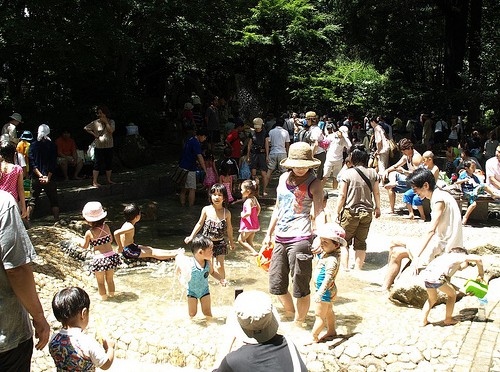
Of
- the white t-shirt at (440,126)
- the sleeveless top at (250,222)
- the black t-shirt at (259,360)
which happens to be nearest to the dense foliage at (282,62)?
the white t-shirt at (440,126)

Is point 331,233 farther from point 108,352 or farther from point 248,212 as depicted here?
point 248,212

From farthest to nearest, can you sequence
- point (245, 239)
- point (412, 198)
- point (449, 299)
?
point (412, 198), point (245, 239), point (449, 299)

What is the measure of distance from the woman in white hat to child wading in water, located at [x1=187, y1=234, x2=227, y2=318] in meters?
0.72

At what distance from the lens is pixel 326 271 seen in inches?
214

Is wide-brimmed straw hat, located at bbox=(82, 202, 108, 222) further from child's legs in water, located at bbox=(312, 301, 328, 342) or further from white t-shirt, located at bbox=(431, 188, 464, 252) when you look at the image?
white t-shirt, located at bbox=(431, 188, 464, 252)

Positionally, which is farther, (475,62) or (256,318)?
(475,62)

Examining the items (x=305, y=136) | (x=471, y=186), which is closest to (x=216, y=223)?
(x=471, y=186)

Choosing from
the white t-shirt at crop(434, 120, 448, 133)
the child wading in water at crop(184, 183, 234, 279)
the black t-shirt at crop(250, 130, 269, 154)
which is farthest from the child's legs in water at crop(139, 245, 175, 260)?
the white t-shirt at crop(434, 120, 448, 133)

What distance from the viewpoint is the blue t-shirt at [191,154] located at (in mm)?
12039

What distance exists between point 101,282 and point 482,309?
4.35m

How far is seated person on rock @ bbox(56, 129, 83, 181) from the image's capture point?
13.2m

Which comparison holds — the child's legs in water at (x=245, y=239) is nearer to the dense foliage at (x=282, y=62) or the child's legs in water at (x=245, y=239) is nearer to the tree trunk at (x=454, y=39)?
the dense foliage at (x=282, y=62)

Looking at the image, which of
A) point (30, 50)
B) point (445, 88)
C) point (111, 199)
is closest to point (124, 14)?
point (30, 50)

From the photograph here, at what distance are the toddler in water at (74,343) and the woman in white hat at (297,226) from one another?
7.42ft
